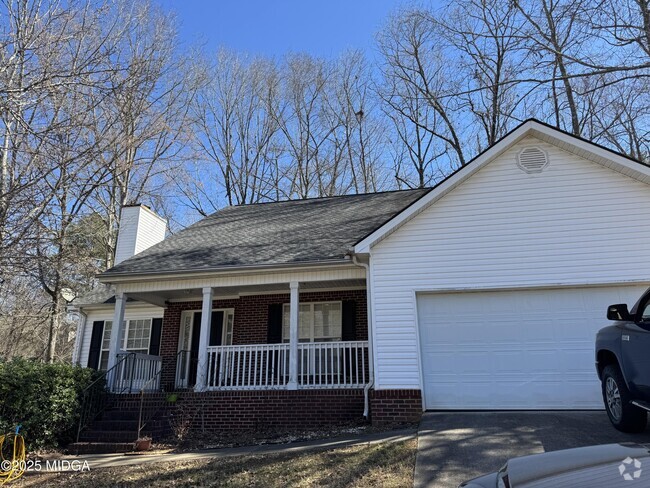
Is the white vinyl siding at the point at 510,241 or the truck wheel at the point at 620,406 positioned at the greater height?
the white vinyl siding at the point at 510,241

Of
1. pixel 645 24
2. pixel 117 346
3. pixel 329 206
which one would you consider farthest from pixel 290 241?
pixel 645 24

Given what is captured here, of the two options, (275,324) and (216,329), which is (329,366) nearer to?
(275,324)

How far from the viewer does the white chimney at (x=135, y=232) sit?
48.7 feet


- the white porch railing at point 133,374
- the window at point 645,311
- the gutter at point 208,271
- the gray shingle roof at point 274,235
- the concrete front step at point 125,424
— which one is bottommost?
the concrete front step at point 125,424

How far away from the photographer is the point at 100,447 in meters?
8.73

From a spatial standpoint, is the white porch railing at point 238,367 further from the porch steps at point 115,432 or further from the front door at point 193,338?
the front door at point 193,338

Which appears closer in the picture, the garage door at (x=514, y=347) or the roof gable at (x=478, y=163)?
the garage door at (x=514, y=347)

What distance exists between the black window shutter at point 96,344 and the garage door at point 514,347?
34.2 ft

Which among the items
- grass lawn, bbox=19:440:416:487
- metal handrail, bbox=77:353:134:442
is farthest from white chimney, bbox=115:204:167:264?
grass lawn, bbox=19:440:416:487

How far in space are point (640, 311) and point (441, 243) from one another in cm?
402

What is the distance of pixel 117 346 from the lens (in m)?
11.2

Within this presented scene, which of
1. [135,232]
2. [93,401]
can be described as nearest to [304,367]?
[93,401]

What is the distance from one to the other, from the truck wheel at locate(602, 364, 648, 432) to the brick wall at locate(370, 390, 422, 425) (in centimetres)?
307

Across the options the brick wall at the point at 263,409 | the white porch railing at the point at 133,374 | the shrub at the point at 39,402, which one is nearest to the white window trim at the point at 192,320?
the white porch railing at the point at 133,374
